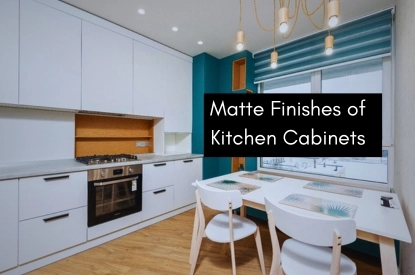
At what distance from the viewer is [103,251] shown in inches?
70.9

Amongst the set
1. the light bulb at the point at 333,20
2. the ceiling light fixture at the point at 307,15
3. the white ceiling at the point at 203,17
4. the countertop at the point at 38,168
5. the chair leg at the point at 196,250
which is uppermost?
the white ceiling at the point at 203,17

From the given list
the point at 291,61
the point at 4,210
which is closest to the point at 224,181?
the point at 4,210

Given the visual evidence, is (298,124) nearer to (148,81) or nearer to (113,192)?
(148,81)

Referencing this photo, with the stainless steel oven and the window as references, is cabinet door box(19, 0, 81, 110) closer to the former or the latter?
the stainless steel oven

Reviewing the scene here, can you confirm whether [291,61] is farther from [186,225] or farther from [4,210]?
[4,210]

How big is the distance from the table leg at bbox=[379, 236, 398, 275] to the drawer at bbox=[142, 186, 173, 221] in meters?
2.14

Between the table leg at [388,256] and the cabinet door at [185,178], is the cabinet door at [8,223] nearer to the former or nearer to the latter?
the cabinet door at [185,178]

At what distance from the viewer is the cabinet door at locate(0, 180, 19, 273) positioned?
1373 millimetres

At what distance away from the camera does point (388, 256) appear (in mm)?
867

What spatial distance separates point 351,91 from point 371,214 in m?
1.71

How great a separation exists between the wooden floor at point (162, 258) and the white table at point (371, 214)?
0.69 meters

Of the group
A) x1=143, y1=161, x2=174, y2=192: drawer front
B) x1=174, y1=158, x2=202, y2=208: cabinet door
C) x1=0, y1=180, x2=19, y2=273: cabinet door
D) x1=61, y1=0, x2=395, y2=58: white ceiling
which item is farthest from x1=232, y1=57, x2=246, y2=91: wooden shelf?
x1=0, y1=180, x2=19, y2=273: cabinet door

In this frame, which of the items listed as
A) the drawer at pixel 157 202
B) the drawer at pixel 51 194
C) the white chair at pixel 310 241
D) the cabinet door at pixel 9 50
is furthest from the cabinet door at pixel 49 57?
the white chair at pixel 310 241

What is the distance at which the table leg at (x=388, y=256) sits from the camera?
0.86 metres
